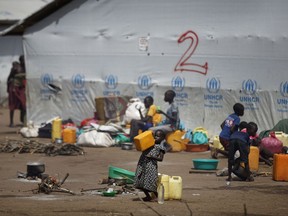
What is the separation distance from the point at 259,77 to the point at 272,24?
1.29 metres

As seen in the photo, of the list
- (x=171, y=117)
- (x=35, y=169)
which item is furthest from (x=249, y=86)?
(x=35, y=169)

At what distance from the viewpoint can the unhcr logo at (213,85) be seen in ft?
64.1

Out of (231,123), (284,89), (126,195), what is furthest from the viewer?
(284,89)

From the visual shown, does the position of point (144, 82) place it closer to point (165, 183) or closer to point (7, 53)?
point (165, 183)

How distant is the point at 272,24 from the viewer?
18.4m

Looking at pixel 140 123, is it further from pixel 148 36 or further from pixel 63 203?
pixel 63 203

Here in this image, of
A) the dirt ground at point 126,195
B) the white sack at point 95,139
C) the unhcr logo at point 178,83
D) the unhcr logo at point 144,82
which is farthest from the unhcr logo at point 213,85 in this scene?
the dirt ground at point 126,195

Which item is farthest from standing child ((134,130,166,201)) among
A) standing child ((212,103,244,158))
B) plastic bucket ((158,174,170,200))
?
standing child ((212,103,244,158))

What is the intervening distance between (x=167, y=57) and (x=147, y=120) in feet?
7.97

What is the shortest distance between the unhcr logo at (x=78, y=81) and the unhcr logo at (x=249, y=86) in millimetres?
5374

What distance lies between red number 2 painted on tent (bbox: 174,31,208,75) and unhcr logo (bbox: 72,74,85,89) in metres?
3.32

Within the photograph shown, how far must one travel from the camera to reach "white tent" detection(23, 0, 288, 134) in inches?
731

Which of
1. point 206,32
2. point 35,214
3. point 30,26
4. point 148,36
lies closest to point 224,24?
point 206,32

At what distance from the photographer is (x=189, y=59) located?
20.0m
